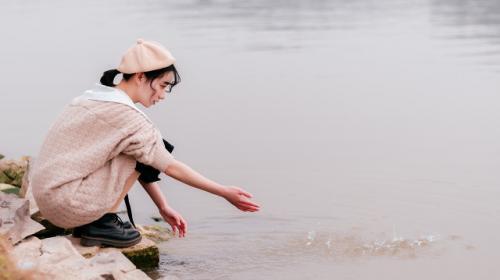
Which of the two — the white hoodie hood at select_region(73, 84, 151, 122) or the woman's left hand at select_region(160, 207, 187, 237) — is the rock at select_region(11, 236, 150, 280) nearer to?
the woman's left hand at select_region(160, 207, 187, 237)

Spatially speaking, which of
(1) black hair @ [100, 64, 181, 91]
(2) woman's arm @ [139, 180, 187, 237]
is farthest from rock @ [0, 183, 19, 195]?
(1) black hair @ [100, 64, 181, 91]

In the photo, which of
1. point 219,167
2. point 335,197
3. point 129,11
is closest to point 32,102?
point 219,167

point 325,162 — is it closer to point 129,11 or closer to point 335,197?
point 335,197

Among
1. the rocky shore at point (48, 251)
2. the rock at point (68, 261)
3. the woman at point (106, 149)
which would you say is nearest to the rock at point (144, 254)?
the rocky shore at point (48, 251)

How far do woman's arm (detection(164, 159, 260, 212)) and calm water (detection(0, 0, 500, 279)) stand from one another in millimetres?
706

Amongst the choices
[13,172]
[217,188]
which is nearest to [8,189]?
[13,172]

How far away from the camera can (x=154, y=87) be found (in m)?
4.49

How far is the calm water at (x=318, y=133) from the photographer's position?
516cm

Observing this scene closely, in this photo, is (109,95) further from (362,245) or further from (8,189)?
(362,245)

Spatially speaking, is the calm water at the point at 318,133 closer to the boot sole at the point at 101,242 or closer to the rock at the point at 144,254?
the rock at the point at 144,254

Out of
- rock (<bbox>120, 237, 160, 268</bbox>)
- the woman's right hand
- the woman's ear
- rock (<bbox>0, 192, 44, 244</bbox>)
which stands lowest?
rock (<bbox>120, 237, 160, 268</bbox>)

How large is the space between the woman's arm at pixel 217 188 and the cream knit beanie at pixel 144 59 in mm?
470

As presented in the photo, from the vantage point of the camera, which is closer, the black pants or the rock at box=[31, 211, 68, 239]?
the black pants

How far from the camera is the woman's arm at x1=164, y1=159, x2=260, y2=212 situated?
4188 millimetres
